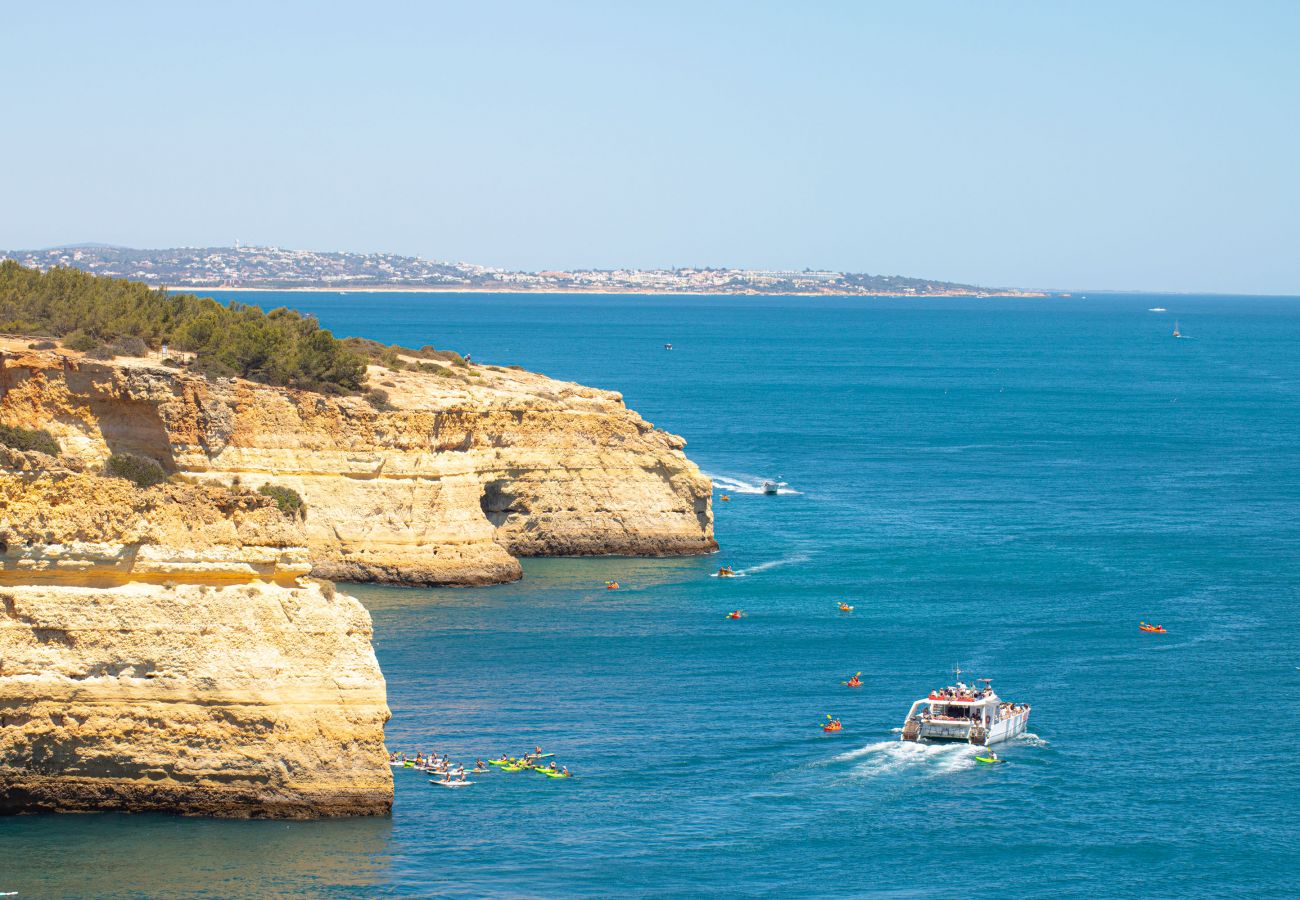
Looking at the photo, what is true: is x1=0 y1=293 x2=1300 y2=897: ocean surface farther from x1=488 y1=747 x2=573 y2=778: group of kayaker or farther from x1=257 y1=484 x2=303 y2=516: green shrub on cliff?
x1=257 y1=484 x2=303 y2=516: green shrub on cliff

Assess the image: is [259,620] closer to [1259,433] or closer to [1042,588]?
[1042,588]

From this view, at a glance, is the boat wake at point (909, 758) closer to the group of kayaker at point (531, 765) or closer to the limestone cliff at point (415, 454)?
the group of kayaker at point (531, 765)

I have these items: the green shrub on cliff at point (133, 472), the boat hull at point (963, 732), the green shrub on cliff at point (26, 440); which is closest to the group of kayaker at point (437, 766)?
the green shrub on cliff at point (133, 472)

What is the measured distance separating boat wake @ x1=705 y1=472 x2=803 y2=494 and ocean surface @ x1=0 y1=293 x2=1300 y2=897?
39 centimetres

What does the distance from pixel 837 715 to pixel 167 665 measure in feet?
71.8

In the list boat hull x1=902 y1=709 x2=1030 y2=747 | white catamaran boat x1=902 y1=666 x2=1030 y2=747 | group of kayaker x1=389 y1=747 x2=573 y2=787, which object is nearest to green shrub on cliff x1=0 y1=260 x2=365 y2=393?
group of kayaker x1=389 y1=747 x2=573 y2=787

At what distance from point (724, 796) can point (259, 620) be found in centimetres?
1285

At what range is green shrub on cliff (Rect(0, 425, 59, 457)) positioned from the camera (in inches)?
1631

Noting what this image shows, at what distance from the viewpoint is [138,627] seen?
3731cm

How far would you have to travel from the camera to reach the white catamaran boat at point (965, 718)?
49844 millimetres

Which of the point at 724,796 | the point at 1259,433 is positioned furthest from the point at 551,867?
the point at 1259,433

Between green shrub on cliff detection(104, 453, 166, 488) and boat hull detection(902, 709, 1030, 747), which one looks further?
boat hull detection(902, 709, 1030, 747)

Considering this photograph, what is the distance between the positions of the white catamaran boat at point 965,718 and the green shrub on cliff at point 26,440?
24.4 m

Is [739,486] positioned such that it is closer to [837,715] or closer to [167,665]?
[837,715]
